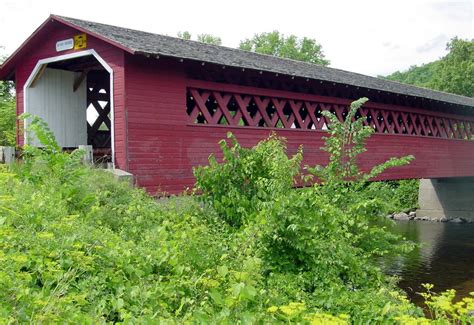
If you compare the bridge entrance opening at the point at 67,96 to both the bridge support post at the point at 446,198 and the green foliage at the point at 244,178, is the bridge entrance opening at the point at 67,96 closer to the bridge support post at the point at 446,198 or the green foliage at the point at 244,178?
the green foliage at the point at 244,178

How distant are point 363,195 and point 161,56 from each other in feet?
15.0

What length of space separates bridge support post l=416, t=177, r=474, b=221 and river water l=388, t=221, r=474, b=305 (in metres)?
2.51

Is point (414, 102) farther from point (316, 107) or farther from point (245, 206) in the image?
point (245, 206)

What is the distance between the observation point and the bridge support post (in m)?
24.9

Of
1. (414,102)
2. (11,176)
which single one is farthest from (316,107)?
(11,176)

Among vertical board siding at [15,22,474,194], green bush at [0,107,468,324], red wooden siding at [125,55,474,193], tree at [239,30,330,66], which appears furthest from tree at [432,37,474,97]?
green bush at [0,107,468,324]

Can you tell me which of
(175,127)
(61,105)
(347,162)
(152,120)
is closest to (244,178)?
(347,162)

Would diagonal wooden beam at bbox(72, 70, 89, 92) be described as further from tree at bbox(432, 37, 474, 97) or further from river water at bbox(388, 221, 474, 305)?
tree at bbox(432, 37, 474, 97)

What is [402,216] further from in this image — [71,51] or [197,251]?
[197,251]

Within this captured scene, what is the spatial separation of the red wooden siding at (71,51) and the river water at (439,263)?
560 cm

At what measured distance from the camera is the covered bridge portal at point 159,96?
9273 mm

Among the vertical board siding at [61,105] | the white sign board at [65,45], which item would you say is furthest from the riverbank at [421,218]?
the white sign board at [65,45]

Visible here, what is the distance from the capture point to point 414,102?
1648 centimetres

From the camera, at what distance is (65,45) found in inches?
408
